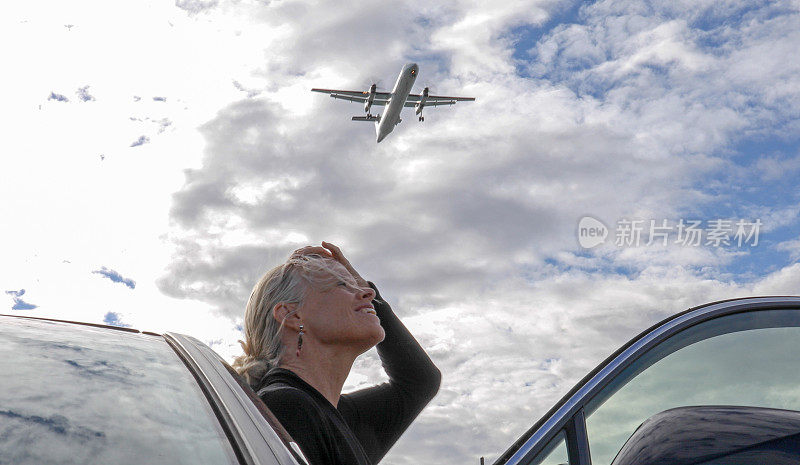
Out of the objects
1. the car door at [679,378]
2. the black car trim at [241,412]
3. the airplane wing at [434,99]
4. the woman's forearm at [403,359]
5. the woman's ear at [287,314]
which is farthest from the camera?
the airplane wing at [434,99]

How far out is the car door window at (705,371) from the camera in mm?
1812

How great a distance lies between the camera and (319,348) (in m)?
3.31

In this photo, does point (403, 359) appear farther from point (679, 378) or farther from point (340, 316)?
point (679, 378)

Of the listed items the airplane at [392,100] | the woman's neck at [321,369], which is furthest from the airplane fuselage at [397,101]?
the woman's neck at [321,369]

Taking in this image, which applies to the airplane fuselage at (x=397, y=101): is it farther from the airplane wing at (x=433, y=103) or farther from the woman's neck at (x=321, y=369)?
the woman's neck at (x=321, y=369)

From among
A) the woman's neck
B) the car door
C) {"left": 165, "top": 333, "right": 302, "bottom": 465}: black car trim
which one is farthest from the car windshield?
the woman's neck

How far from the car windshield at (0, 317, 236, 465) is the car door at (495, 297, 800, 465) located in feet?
2.88

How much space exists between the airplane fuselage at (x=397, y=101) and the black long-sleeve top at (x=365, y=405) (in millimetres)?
33164

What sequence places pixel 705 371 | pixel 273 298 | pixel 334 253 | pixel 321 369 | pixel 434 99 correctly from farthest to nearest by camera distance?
1. pixel 434 99
2. pixel 334 253
3. pixel 273 298
4. pixel 321 369
5. pixel 705 371

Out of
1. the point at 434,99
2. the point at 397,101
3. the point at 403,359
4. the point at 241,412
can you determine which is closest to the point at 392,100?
the point at 397,101

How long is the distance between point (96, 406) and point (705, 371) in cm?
146

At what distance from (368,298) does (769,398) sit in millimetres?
1978

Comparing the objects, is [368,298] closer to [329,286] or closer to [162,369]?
[329,286]

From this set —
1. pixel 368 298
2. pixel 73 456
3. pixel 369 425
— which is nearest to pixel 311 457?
pixel 368 298
